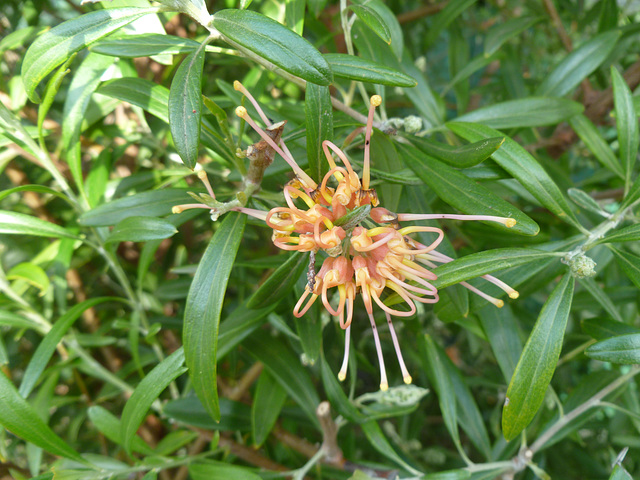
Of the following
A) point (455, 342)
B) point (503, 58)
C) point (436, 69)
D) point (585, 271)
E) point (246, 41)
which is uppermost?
point (246, 41)

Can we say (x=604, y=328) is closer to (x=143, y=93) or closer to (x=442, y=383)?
(x=442, y=383)

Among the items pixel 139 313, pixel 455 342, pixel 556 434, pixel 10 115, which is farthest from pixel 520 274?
pixel 455 342

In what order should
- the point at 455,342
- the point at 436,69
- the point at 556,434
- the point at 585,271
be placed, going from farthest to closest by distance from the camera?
the point at 436,69 → the point at 455,342 → the point at 556,434 → the point at 585,271

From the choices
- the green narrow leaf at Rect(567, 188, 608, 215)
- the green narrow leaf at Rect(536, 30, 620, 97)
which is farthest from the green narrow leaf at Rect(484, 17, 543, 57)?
the green narrow leaf at Rect(567, 188, 608, 215)

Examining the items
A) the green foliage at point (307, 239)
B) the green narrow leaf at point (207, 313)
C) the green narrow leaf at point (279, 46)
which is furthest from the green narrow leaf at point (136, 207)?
the green narrow leaf at point (279, 46)

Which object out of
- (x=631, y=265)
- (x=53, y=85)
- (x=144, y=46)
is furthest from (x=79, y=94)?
(x=631, y=265)

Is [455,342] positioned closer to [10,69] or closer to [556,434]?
[556,434]

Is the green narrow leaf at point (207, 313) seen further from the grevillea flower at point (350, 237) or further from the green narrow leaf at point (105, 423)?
the green narrow leaf at point (105, 423)

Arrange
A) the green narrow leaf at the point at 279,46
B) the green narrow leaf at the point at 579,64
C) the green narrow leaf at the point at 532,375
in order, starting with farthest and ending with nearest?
the green narrow leaf at the point at 579,64
the green narrow leaf at the point at 532,375
the green narrow leaf at the point at 279,46
